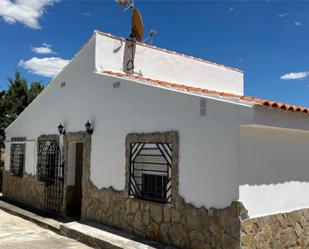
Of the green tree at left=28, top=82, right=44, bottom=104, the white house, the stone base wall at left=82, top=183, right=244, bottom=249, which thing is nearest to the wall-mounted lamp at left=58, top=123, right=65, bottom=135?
the white house

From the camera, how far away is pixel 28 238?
367 inches

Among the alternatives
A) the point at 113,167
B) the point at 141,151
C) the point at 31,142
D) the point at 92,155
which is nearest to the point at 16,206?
the point at 31,142

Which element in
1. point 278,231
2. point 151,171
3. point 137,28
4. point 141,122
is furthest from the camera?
point 137,28

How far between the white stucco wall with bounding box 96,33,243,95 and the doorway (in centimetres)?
299

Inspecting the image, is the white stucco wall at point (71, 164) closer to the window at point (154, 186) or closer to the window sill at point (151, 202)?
the window sill at point (151, 202)

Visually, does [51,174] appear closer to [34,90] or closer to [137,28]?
[137,28]

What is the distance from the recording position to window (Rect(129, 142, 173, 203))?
25.8 feet

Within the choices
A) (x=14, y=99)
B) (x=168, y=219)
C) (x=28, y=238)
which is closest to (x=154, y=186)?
(x=168, y=219)

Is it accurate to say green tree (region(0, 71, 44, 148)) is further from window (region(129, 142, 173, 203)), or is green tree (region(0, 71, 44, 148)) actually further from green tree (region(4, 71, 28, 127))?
window (region(129, 142, 173, 203))

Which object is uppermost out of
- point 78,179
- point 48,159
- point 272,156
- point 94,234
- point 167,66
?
point 167,66

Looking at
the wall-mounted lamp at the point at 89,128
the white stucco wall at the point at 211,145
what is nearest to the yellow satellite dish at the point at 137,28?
the white stucco wall at the point at 211,145

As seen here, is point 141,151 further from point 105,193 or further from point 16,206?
point 16,206

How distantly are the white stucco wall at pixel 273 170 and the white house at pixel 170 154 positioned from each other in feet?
0.07

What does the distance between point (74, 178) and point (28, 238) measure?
2665 millimetres
